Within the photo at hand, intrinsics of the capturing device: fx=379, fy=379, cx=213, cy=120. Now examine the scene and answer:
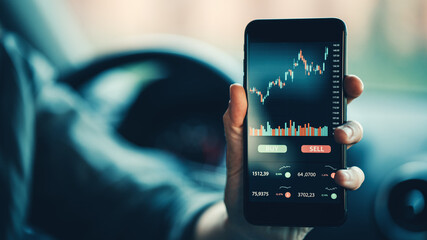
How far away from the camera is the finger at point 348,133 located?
534 millimetres

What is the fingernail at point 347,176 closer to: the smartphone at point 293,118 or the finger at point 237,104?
the smartphone at point 293,118

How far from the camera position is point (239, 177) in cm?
61

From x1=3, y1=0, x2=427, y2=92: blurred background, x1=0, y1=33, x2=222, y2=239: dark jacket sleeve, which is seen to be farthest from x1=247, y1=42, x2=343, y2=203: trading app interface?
x1=3, y1=0, x2=427, y2=92: blurred background

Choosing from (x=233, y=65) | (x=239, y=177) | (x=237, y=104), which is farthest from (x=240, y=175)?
(x=233, y=65)

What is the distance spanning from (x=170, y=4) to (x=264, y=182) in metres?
0.61

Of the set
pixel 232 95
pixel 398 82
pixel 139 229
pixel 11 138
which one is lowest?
pixel 139 229

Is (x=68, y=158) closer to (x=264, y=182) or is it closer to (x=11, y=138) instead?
(x=11, y=138)

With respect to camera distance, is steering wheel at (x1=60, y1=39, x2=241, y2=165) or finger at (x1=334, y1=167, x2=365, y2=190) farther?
steering wheel at (x1=60, y1=39, x2=241, y2=165)

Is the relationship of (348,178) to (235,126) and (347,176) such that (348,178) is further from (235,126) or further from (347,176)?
(235,126)

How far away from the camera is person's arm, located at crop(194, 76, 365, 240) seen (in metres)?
0.54

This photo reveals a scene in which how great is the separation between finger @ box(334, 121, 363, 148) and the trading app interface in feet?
0.08

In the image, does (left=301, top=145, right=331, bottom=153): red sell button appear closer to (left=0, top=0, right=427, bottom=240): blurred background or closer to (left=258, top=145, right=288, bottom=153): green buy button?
(left=258, top=145, right=288, bottom=153): green buy button

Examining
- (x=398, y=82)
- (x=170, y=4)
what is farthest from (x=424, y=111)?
(x=170, y=4)

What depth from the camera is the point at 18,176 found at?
3.04ft
